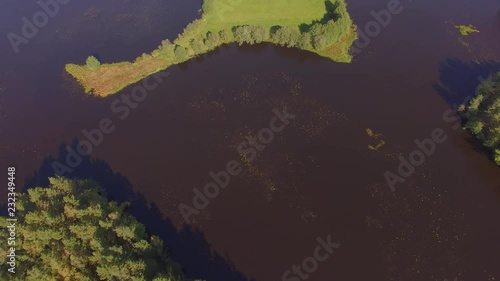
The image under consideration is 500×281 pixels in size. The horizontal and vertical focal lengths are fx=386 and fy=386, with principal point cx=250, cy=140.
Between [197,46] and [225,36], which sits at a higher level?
[197,46]

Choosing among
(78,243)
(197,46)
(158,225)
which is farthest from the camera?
(197,46)

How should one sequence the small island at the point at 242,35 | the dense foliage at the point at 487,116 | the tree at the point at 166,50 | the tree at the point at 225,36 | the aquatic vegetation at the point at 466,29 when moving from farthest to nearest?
the aquatic vegetation at the point at 466,29 < the tree at the point at 225,36 < the tree at the point at 166,50 < the small island at the point at 242,35 < the dense foliage at the point at 487,116

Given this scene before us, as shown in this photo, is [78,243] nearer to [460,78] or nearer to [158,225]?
[158,225]

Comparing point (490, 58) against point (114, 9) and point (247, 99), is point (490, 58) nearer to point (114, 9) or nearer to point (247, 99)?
point (247, 99)

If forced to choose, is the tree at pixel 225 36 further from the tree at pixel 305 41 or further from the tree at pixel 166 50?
the tree at pixel 305 41

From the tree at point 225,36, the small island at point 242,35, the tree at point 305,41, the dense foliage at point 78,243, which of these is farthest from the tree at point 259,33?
the dense foliage at point 78,243

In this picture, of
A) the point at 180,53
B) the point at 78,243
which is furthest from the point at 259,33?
the point at 78,243

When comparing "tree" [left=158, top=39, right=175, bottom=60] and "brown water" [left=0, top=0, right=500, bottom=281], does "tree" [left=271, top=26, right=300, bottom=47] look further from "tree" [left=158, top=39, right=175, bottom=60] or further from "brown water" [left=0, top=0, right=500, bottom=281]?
"tree" [left=158, top=39, right=175, bottom=60]
